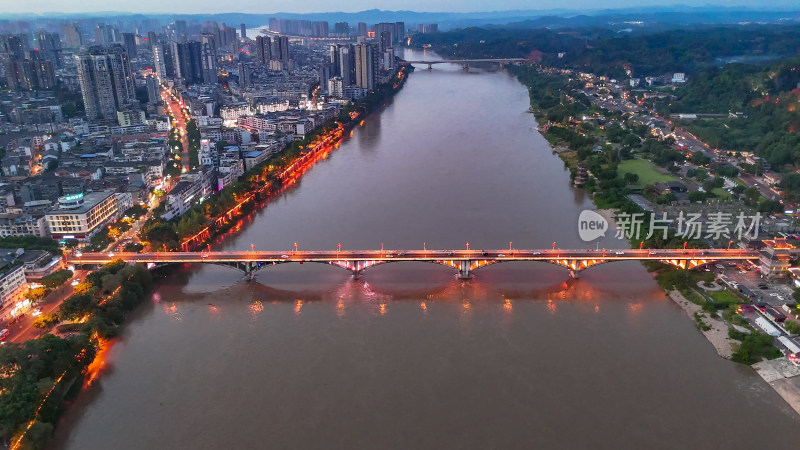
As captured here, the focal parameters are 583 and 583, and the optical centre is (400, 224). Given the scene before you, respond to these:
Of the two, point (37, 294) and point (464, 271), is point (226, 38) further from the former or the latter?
point (464, 271)

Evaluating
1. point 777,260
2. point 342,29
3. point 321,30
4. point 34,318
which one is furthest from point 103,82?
point 321,30

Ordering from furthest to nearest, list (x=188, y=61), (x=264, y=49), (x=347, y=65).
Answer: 1. (x=264, y=49)
2. (x=188, y=61)
3. (x=347, y=65)

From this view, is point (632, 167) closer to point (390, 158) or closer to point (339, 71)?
point (390, 158)

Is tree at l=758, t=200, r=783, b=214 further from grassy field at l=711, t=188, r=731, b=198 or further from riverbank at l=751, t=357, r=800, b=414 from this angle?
riverbank at l=751, t=357, r=800, b=414

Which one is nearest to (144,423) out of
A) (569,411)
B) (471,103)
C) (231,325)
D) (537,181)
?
(231,325)

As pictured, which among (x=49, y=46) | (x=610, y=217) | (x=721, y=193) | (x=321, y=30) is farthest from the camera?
(x=321, y=30)

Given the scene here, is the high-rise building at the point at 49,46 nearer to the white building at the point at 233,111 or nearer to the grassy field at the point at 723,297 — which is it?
the white building at the point at 233,111

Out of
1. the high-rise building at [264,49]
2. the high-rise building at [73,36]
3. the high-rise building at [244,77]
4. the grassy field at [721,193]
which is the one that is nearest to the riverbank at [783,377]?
the grassy field at [721,193]
